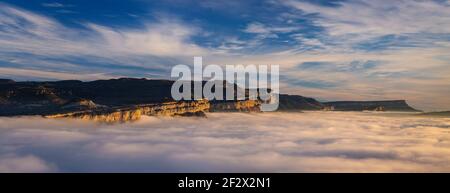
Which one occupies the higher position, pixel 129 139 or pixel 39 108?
pixel 39 108

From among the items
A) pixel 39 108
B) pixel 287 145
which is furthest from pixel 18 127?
pixel 287 145

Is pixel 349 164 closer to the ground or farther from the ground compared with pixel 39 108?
closer to the ground

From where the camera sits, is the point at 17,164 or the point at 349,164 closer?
the point at 17,164

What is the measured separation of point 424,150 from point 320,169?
77802mm

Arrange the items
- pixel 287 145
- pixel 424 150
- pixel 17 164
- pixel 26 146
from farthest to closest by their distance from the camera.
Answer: pixel 287 145 → pixel 424 150 → pixel 26 146 → pixel 17 164

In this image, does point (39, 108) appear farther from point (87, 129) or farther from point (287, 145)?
point (287, 145)

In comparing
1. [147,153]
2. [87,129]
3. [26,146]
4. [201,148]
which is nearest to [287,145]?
[201,148]

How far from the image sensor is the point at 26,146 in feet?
499

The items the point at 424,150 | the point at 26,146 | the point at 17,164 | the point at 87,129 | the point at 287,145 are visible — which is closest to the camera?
the point at 17,164

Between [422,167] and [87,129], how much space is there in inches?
4764

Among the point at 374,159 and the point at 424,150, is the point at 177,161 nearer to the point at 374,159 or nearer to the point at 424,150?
the point at 374,159

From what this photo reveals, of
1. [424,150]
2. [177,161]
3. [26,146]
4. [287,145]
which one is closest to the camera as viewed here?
[177,161]

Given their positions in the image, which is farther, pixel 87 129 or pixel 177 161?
pixel 87 129

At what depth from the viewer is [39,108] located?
199250 millimetres
